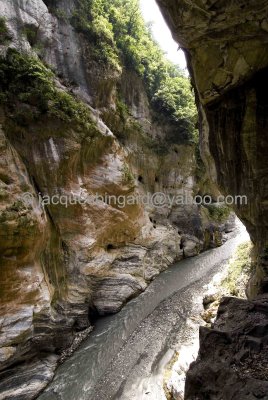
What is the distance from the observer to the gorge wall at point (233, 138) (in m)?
4.02

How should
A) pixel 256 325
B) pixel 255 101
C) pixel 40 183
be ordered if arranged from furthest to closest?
pixel 40 183 → pixel 255 101 → pixel 256 325

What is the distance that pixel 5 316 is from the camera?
28.6 feet

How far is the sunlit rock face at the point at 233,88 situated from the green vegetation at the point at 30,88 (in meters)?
6.22

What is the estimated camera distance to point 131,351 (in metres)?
10.3

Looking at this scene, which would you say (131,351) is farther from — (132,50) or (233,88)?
(132,50)

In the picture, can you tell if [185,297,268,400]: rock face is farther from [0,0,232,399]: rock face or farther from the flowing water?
Result: [0,0,232,399]: rock face

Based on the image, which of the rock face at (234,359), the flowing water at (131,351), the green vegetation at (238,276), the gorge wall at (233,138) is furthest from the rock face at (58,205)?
the rock face at (234,359)

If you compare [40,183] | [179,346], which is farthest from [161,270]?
[40,183]

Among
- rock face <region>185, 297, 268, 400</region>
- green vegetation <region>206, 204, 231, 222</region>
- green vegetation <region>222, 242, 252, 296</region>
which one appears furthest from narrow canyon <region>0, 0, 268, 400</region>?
green vegetation <region>206, 204, 231, 222</region>

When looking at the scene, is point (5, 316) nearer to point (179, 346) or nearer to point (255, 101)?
point (179, 346)

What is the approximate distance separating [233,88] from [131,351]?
957 centimetres

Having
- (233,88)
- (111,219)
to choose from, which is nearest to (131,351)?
(111,219)

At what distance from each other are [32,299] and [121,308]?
4964 millimetres

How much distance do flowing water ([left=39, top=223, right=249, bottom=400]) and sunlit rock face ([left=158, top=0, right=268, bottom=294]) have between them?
413 centimetres
